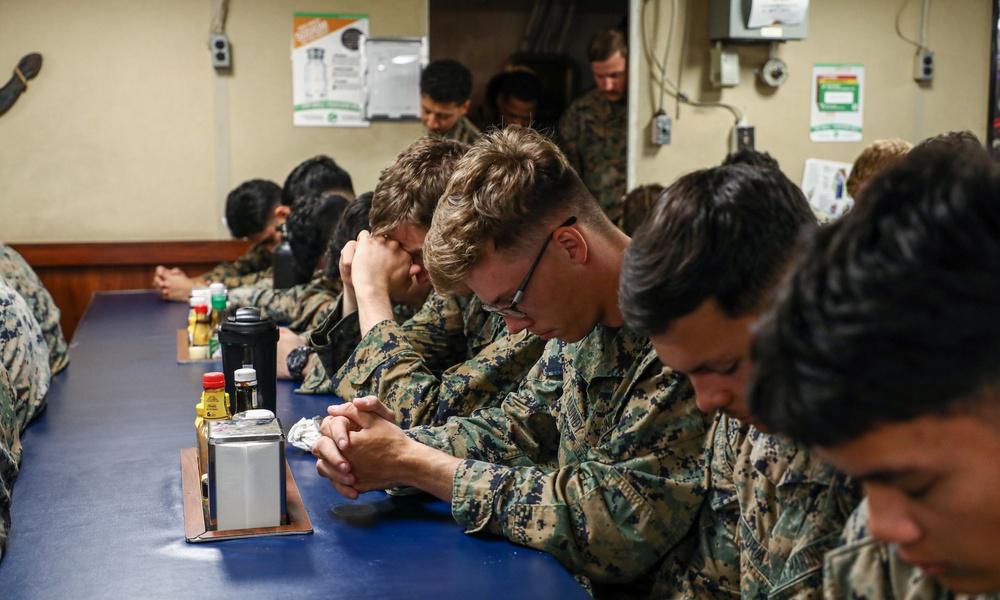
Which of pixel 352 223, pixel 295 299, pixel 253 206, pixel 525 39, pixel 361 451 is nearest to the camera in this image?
pixel 361 451

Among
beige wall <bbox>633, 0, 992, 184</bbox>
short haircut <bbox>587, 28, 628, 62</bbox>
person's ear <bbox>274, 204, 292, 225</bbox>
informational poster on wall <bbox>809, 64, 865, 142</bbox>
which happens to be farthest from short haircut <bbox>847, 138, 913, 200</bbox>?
person's ear <bbox>274, 204, 292, 225</bbox>

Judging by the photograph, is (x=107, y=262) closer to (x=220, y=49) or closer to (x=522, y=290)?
(x=220, y=49)

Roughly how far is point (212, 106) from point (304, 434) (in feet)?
11.6

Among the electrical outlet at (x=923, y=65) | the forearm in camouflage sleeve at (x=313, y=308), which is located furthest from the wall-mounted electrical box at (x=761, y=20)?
the forearm in camouflage sleeve at (x=313, y=308)

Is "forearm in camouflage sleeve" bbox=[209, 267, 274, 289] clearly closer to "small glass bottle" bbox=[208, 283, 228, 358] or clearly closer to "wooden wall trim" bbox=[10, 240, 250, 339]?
"wooden wall trim" bbox=[10, 240, 250, 339]

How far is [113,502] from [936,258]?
1.35 m

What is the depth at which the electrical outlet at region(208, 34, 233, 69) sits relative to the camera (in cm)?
490

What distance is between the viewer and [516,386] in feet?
6.58

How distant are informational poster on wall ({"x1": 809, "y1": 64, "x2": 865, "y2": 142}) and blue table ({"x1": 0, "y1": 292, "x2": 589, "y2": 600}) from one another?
4.03m

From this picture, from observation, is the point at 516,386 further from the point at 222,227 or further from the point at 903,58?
the point at 903,58

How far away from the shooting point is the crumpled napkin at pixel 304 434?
184 cm

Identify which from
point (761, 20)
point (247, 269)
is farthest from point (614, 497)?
point (761, 20)

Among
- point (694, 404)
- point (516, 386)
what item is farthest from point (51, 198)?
point (694, 404)

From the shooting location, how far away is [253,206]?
4.29 meters
